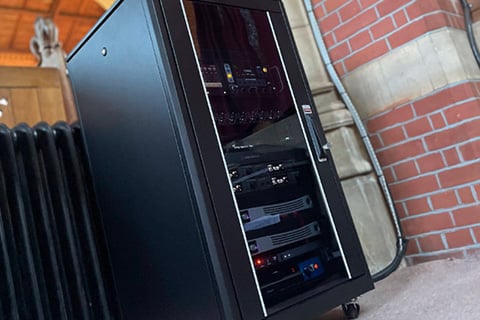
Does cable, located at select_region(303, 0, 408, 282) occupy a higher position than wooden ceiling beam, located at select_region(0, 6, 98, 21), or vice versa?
wooden ceiling beam, located at select_region(0, 6, 98, 21)

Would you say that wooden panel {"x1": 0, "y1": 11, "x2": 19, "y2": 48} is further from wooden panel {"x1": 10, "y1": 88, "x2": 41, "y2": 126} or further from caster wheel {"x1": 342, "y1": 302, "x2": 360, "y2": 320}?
caster wheel {"x1": 342, "y1": 302, "x2": 360, "y2": 320}

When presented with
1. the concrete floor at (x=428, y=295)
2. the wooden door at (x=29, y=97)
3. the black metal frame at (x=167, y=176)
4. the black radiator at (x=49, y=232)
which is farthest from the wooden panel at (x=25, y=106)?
the concrete floor at (x=428, y=295)

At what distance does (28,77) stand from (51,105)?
19 centimetres

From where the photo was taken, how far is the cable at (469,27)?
1.51 metres

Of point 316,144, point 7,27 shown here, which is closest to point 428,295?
point 316,144

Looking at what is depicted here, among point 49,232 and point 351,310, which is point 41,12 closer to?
point 49,232

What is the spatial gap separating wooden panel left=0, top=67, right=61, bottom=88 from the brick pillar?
1647 mm

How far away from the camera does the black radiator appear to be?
1100 millimetres

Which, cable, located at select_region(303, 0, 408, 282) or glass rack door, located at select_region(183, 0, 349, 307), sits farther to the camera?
cable, located at select_region(303, 0, 408, 282)

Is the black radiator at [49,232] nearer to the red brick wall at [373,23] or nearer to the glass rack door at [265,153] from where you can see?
the glass rack door at [265,153]

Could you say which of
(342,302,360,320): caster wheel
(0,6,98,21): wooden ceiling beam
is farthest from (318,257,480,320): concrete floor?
(0,6,98,21): wooden ceiling beam

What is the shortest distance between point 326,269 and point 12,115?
6.25 feet

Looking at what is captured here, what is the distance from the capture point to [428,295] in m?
1.10

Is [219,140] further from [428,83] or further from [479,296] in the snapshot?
[428,83]
